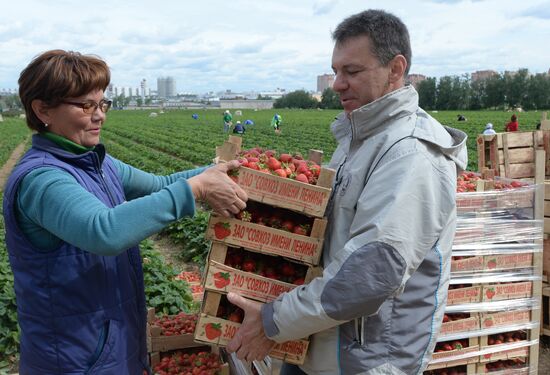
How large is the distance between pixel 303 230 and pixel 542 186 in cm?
269

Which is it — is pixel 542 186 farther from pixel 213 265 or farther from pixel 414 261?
pixel 213 265

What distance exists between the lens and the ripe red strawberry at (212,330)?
7.69ft

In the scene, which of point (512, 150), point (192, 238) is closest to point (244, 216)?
point (512, 150)

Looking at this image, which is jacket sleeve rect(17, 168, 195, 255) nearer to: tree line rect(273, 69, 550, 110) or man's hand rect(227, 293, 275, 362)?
man's hand rect(227, 293, 275, 362)

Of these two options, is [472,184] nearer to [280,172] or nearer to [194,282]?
[280,172]

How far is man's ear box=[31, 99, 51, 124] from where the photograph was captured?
6.72 feet

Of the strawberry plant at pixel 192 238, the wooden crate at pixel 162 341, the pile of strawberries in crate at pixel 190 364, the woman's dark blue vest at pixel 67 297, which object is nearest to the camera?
the woman's dark blue vest at pixel 67 297

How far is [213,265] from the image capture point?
7.45ft

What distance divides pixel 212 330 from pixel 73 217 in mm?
903

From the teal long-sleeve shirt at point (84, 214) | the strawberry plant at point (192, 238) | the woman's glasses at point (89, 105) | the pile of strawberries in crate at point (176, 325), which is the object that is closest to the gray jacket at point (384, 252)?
the teal long-sleeve shirt at point (84, 214)

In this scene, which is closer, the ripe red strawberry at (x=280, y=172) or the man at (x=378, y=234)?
the man at (x=378, y=234)

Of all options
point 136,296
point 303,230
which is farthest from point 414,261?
point 136,296

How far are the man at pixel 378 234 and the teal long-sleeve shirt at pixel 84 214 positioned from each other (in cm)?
58

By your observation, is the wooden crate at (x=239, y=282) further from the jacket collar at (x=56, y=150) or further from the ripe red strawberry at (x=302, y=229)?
the jacket collar at (x=56, y=150)
